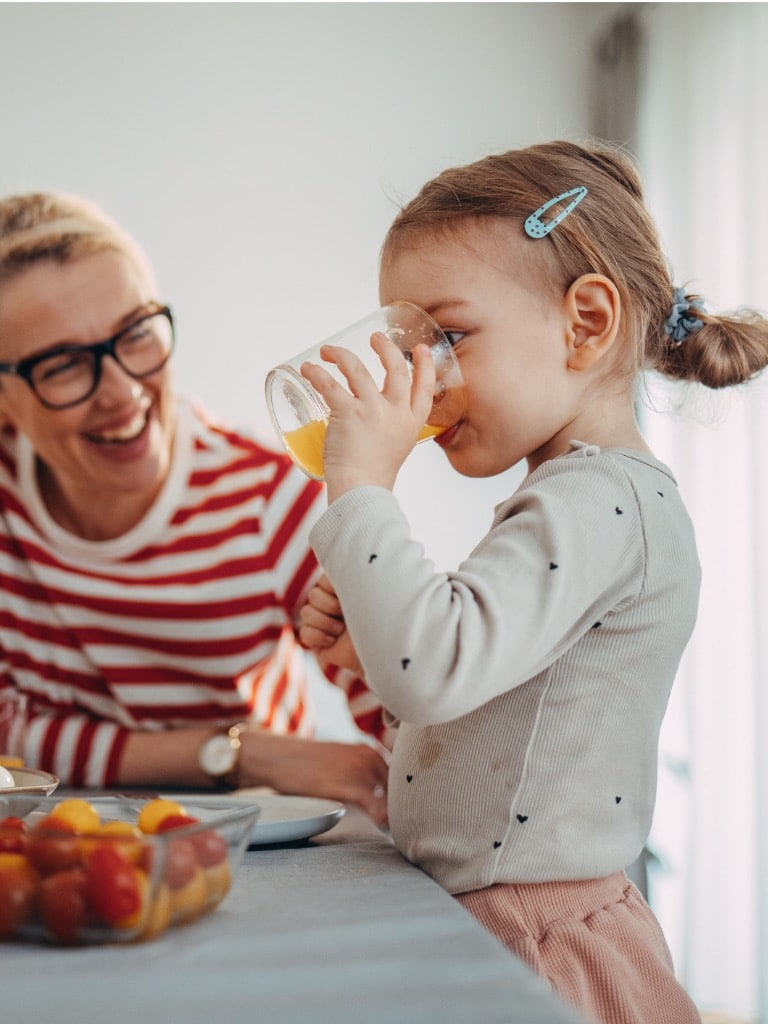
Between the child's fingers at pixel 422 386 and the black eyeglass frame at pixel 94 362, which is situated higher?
the child's fingers at pixel 422 386

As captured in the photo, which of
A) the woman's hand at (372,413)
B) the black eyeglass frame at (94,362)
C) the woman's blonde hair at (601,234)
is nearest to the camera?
the woman's hand at (372,413)

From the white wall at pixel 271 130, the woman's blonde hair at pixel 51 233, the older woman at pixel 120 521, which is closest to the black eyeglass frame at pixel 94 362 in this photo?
the older woman at pixel 120 521

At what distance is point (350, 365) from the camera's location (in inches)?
34.8

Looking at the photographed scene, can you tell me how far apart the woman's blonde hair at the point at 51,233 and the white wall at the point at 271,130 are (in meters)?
1.61

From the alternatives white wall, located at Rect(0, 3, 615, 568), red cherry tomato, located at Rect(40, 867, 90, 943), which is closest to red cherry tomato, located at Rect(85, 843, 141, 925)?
red cherry tomato, located at Rect(40, 867, 90, 943)

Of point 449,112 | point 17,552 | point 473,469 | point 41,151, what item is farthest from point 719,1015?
point 41,151

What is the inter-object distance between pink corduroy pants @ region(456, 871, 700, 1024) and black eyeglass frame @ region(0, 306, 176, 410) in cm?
96

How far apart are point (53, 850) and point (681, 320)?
748 mm

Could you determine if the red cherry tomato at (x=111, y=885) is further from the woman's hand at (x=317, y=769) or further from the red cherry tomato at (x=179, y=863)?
the woman's hand at (x=317, y=769)

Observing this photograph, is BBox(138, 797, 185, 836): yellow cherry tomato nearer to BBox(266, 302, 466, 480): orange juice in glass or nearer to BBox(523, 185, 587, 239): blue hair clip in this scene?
BBox(266, 302, 466, 480): orange juice in glass

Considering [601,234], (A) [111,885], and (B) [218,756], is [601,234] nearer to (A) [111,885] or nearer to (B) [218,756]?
(A) [111,885]

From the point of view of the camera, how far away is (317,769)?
128cm

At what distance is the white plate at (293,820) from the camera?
871 millimetres

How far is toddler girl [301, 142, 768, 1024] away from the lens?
2.48ft
